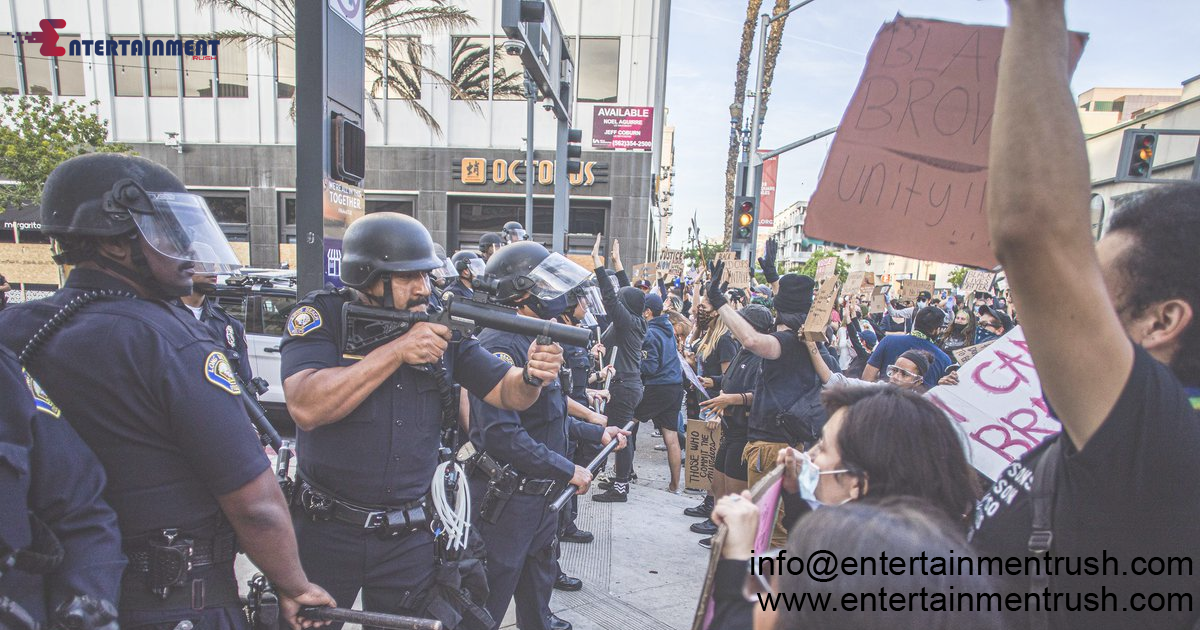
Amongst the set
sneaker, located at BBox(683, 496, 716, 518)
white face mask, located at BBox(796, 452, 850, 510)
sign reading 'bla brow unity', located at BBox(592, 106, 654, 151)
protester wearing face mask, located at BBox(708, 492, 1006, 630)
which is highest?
sign reading 'bla brow unity', located at BBox(592, 106, 654, 151)

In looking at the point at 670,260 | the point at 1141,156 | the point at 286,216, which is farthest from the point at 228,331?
the point at 286,216

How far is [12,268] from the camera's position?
25.5 ft

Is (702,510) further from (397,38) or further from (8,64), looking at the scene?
(8,64)

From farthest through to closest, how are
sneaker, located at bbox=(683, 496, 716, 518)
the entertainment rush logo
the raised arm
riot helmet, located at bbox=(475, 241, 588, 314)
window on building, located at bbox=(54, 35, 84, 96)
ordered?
window on building, located at bbox=(54, 35, 84, 96)
the entertainment rush logo
sneaker, located at bbox=(683, 496, 716, 518)
riot helmet, located at bbox=(475, 241, 588, 314)
the raised arm

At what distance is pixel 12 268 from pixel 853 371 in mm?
10824

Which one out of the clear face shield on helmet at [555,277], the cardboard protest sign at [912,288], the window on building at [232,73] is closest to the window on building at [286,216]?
the window on building at [232,73]

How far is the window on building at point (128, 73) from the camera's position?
1867 cm

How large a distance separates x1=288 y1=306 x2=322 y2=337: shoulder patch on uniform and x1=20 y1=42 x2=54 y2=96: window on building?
24.1 m

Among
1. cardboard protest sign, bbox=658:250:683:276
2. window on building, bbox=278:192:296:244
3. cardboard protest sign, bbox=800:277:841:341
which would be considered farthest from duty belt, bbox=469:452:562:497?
window on building, bbox=278:192:296:244

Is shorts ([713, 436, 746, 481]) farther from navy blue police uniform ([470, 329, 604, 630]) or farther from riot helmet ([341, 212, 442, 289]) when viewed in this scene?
riot helmet ([341, 212, 442, 289])

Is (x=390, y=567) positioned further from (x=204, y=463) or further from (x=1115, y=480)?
(x=1115, y=480)

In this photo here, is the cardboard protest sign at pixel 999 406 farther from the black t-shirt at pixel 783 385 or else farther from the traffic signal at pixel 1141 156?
the traffic signal at pixel 1141 156

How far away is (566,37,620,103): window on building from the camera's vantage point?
62.3 feet

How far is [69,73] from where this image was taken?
18.9m
